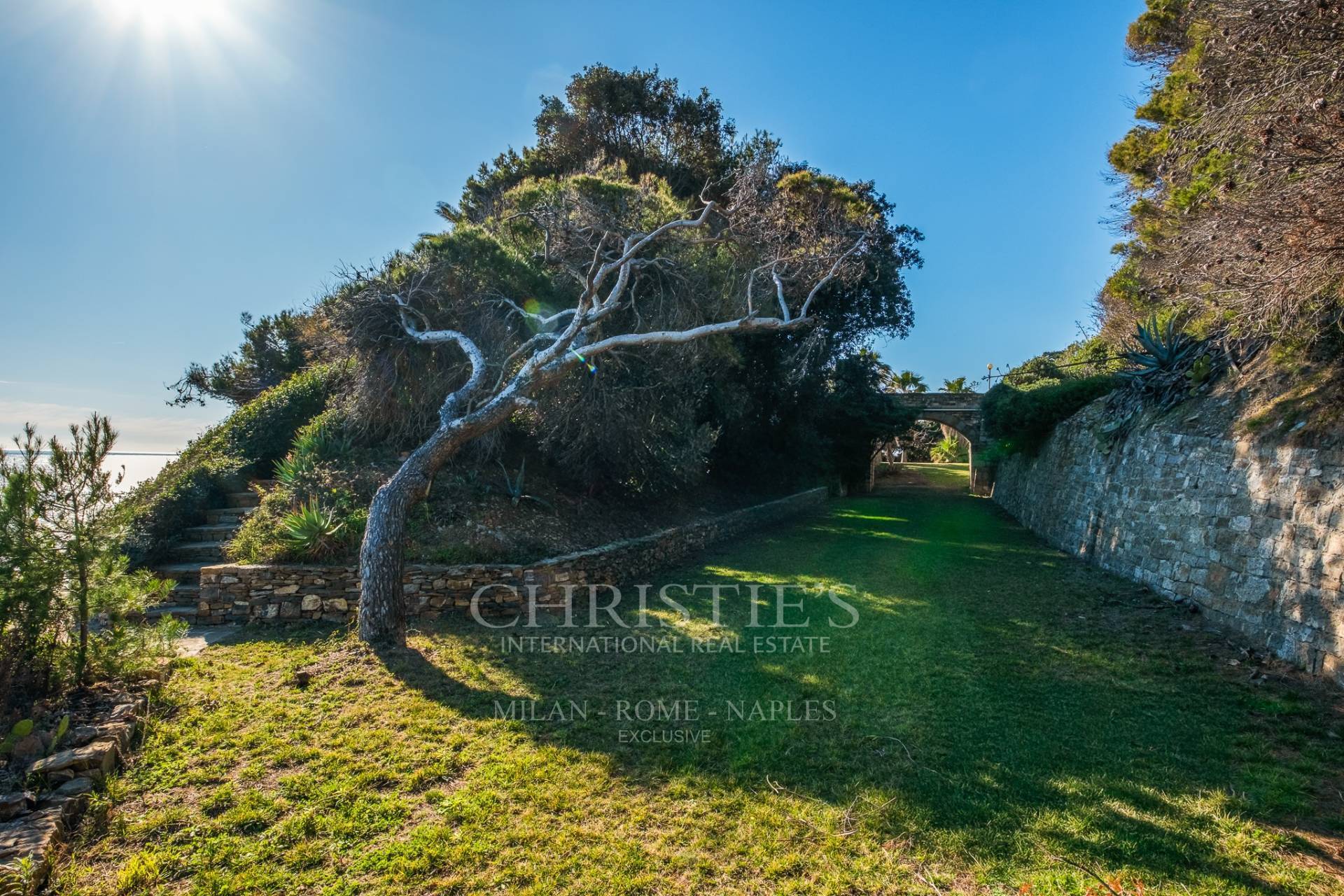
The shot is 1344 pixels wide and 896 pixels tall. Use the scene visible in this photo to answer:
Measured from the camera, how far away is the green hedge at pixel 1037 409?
1241 cm

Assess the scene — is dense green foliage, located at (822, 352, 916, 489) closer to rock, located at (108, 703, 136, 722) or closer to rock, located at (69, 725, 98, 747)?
rock, located at (108, 703, 136, 722)

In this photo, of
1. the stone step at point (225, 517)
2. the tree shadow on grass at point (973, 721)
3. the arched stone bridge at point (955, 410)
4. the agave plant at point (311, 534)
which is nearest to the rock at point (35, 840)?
the tree shadow on grass at point (973, 721)

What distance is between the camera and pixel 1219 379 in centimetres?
728

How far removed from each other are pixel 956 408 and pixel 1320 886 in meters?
24.1

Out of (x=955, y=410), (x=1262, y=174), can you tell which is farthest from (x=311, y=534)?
(x=955, y=410)

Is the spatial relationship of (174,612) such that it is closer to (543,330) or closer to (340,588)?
(340,588)

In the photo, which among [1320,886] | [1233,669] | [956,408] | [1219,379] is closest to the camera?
A: [1320,886]

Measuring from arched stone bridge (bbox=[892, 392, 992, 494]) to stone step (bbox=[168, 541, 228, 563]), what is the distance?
2249 centimetres

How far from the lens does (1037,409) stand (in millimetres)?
13453

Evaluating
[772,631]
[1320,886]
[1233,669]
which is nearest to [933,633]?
[772,631]

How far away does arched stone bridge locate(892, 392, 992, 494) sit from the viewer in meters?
24.5

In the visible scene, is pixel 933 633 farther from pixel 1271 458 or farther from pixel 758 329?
pixel 758 329

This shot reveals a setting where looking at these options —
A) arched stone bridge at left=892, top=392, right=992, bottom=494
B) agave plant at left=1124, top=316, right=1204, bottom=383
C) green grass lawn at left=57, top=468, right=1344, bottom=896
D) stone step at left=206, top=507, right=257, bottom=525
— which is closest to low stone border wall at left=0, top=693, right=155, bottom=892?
green grass lawn at left=57, top=468, right=1344, bottom=896

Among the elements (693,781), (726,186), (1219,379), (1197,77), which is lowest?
(693,781)
